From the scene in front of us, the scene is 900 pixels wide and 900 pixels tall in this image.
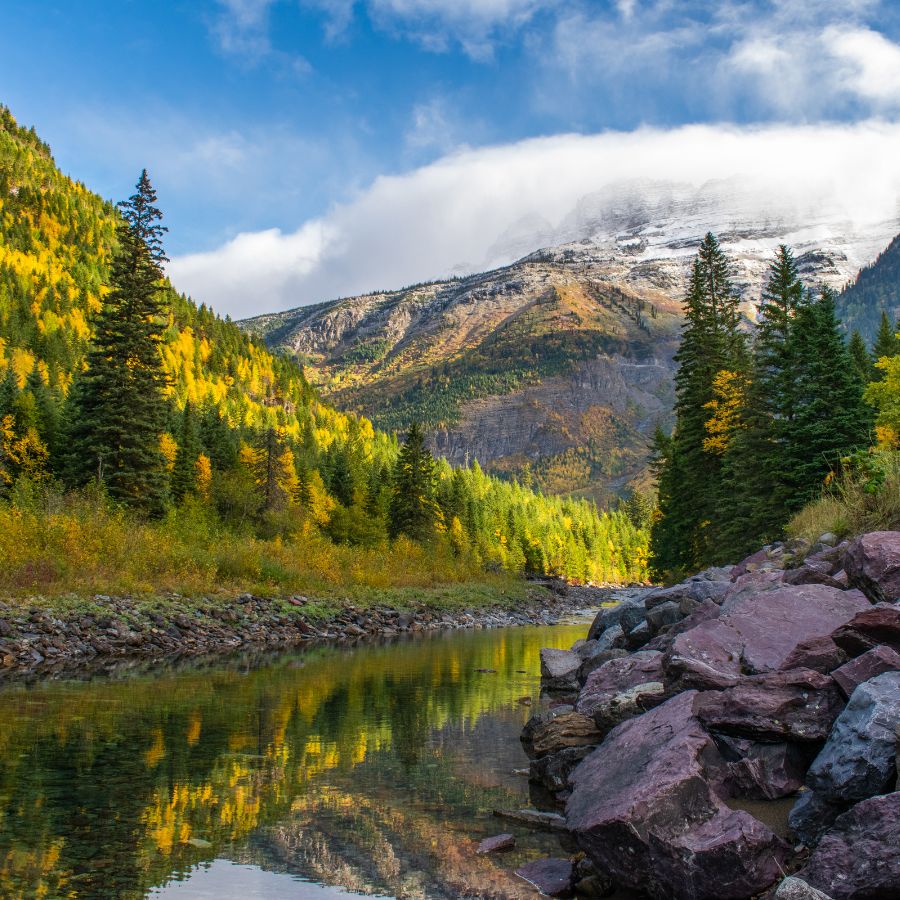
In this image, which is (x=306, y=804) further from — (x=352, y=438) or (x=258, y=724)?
(x=352, y=438)

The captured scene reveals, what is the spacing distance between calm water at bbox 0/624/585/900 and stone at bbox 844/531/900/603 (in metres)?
5.20

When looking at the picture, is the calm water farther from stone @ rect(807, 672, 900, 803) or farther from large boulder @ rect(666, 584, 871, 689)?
stone @ rect(807, 672, 900, 803)

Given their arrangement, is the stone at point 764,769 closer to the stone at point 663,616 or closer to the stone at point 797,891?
the stone at point 797,891

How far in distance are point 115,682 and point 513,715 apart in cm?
928

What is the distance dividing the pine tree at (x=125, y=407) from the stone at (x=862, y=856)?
41.0 metres

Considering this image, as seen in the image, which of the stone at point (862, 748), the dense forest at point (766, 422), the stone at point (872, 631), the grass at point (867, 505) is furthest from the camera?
the dense forest at point (766, 422)

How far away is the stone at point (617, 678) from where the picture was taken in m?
11.3

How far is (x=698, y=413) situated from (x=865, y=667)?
137 feet

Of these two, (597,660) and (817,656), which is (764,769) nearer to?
(817,656)

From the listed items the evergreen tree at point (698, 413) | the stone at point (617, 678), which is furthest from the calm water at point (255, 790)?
the evergreen tree at point (698, 413)

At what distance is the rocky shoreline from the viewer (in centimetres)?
2142

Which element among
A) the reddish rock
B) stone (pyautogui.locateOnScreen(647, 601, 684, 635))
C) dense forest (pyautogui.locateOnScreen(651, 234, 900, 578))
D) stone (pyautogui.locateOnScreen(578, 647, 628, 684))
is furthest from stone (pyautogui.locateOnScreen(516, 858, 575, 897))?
dense forest (pyautogui.locateOnScreen(651, 234, 900, 578))

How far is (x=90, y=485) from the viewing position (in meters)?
39.9

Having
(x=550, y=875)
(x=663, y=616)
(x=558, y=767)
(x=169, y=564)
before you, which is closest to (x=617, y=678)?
(x=558, y=767)
